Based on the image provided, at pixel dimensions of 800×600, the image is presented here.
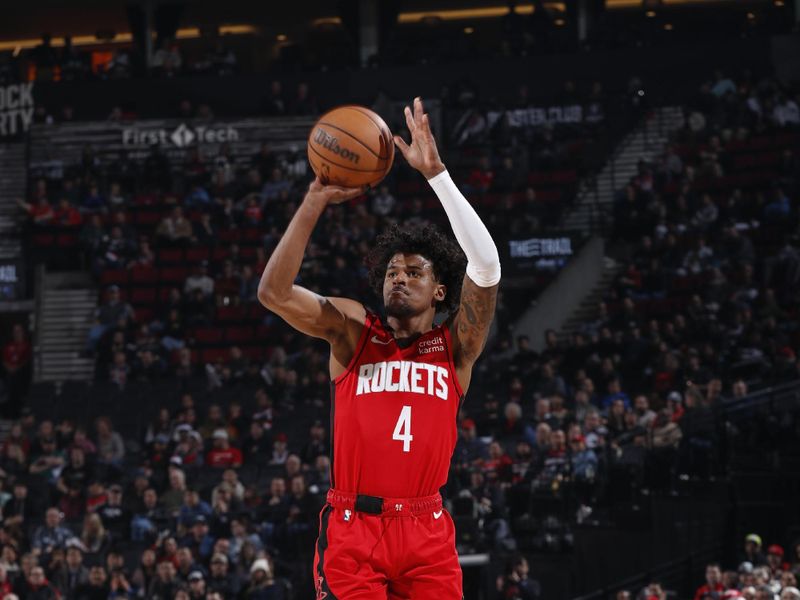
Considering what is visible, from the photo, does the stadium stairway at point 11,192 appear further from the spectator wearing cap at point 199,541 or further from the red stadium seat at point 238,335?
the spectator wearing cap at point 199,541

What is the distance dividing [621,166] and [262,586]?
1417 centimetres

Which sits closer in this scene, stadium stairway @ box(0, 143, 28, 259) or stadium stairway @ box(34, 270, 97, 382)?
stadium stairway @ box(34, 270, 97, 382)

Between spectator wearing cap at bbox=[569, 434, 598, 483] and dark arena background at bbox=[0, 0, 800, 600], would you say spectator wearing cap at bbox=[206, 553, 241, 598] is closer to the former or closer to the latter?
dark arena background at bbox=[0, 0, 800, 600]

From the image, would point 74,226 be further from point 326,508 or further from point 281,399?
point 326,508

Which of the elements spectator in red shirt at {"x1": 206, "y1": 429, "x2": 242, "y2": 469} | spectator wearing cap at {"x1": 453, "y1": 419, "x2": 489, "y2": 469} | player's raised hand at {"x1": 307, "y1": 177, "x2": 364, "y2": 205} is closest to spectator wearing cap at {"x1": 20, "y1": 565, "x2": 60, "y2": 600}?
spectator in red shirt at {"x1": 206, "y1": 429, "x2": 242, "y2": 469}

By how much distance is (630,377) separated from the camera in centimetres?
1862

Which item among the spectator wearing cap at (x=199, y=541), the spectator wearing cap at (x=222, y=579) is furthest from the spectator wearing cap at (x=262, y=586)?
the spectator wearing cap at (x=199, y=541)

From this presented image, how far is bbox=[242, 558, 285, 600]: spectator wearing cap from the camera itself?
45.9 feet

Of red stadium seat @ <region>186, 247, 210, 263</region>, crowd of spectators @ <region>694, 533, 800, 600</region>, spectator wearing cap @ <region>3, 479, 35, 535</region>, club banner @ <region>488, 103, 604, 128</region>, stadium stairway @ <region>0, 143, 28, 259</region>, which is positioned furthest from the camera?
club banner @ <region>488, 103, 604, 128</region>

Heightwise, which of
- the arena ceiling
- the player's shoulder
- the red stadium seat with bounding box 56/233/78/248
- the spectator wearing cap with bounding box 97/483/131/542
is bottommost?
the spectator wearing cap with bounding box 97/483/131/542

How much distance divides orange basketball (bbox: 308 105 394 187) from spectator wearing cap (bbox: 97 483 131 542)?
1135cm

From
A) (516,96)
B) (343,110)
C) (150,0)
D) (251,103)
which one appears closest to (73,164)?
(251,103)

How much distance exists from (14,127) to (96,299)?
611cm

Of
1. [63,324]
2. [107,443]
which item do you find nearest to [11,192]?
[63,324]
